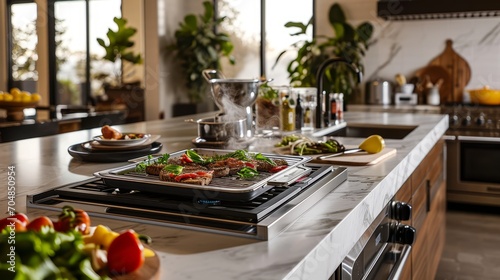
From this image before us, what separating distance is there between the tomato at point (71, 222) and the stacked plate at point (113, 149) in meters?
1.05

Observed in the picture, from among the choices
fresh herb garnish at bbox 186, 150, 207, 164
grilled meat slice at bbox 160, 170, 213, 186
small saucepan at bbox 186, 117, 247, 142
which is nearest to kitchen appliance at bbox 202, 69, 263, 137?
small saucepan at bbox 186, 117, 247, 142

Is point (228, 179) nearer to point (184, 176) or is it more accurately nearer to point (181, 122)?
point (184, 176)

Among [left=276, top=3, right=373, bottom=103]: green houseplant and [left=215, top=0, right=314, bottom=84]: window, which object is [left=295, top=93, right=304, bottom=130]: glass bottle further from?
[left=215, top=0, right=314, bottom=84]: window

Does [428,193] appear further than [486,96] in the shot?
No

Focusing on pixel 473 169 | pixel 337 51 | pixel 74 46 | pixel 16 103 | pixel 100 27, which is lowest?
pixel 473 169

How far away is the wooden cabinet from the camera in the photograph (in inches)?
88.7

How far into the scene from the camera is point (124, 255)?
0.76 m

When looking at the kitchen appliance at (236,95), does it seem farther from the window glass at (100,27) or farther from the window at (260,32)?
the window glass at (100,27)

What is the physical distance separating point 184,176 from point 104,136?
0.91 metres

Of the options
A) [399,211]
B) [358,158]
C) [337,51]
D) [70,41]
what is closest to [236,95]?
[358,158]

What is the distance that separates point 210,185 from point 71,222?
0.41 meters

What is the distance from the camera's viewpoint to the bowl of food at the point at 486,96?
514 cm

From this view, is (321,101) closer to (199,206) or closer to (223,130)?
(223,130)

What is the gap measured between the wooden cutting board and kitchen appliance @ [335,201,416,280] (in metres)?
0.16
